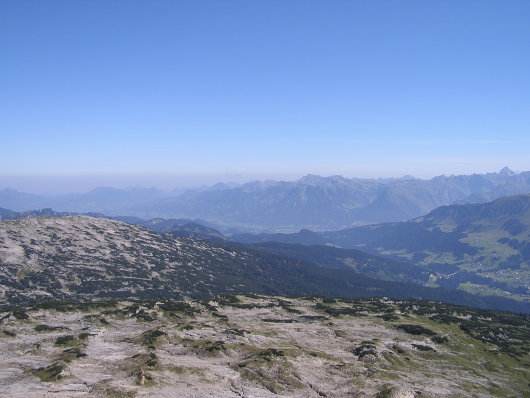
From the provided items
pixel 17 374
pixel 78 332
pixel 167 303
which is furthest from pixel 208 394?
pixel 167 303

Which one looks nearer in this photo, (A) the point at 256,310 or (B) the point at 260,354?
(B) the point at 260,354

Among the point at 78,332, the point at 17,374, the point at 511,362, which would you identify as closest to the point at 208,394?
the point at 17,374

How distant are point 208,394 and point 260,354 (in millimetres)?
20432

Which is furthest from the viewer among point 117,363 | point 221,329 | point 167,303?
point 167,303

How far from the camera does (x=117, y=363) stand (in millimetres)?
81500

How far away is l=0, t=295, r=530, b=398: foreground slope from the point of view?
72.8 meters

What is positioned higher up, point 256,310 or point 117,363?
point 117,363

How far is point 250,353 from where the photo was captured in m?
89.6

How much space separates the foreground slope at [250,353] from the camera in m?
72.8

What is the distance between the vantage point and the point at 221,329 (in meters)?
114

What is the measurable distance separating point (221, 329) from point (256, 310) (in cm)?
4426

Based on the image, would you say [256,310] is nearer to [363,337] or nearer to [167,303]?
[167,303]

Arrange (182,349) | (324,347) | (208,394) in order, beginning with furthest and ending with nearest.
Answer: (324,347) → (182,349) → (208,394)

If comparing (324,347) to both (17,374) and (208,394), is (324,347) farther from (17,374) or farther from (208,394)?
(17,374)
